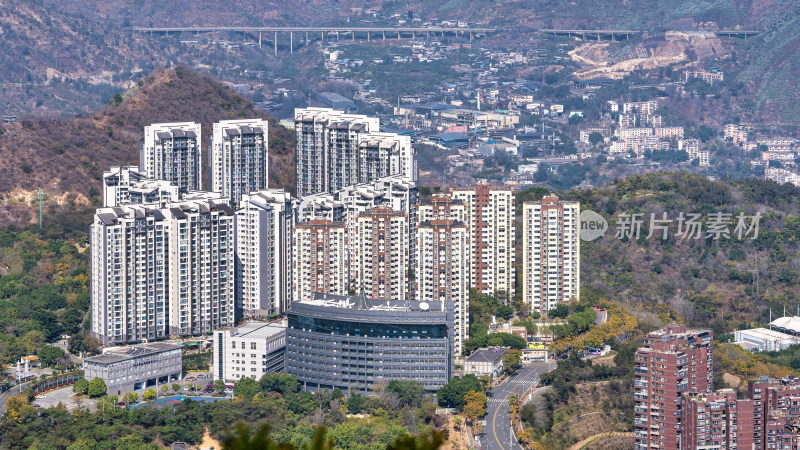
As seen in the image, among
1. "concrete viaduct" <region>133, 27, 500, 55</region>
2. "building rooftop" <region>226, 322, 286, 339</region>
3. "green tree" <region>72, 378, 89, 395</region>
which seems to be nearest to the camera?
"green tree" <region>72, 378, 89, 395</region>

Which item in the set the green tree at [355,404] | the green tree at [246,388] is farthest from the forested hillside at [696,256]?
the green tree at [246,388]

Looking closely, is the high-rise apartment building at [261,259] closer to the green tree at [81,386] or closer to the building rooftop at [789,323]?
the green tree at [81,386]

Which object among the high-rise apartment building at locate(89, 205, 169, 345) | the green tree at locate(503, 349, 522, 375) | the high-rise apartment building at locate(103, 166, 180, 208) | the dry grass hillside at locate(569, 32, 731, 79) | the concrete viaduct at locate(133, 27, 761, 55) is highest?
the concrete viaduct at locate(133, 27, 761, 55)

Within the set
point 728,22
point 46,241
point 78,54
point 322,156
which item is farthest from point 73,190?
point 728,22

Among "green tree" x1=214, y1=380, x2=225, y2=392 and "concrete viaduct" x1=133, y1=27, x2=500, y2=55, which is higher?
"concrete viaduct" x1=133, y1=27, x2=500, y2=55

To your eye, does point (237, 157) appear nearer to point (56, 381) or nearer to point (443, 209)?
point (443, 209)

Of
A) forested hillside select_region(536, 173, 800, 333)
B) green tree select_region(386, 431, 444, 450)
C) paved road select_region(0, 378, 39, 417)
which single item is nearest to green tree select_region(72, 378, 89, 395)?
paved road select_region(0, 378, 39, 417)

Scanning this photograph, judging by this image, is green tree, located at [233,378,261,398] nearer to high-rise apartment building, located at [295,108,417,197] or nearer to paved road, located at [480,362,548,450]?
paved road, located at [480,362,548,450]

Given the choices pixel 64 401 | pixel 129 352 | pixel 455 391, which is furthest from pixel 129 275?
pixel 455 391

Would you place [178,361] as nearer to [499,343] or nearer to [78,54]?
[499,343]
